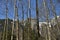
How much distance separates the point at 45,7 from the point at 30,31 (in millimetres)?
1783

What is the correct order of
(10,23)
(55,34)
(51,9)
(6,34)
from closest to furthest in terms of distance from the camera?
(51,9)
(6,34)
(55,34)
(10,23)

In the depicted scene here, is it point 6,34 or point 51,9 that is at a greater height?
point 51,9

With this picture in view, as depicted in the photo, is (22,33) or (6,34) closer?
(6,34)

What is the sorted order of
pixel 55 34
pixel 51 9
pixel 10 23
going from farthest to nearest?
pixel 10 23
pixel 55 34
pixel 51 9

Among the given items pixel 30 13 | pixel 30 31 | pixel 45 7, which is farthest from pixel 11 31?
pixel 45 7

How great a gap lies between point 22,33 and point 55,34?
1937mm

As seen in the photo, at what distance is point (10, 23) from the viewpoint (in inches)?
369

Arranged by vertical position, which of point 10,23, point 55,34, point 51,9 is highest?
point 51,9

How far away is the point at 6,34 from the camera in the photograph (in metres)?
8.14

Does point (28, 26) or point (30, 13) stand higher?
point (30, 13)

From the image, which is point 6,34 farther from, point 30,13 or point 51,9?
point 51,9

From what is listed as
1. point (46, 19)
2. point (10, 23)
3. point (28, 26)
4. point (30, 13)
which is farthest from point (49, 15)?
point (10, 23)

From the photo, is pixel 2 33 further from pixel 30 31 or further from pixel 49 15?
pixel 49 15

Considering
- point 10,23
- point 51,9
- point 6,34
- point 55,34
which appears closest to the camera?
point 51,9
